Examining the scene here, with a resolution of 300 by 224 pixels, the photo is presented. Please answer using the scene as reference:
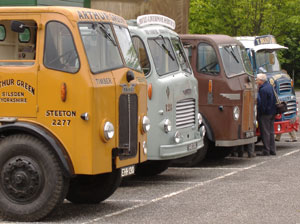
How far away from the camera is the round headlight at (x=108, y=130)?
32.2ft

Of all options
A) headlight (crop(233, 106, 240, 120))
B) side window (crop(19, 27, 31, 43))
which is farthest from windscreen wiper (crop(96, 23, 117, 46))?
headlight (crop(233, 106, 240, 120))

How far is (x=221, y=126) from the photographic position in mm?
16375

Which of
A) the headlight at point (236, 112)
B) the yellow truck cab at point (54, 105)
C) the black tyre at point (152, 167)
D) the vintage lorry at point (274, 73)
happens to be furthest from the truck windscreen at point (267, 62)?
the yellow truck cab at point (54, 105)

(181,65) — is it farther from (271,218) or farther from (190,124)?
(271,218)

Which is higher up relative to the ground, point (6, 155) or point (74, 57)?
point (74, 57)

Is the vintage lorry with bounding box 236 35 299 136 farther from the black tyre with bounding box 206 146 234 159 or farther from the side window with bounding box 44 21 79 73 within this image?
the side window with bounding box 44 21 79 73

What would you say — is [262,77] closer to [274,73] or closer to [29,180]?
[274,73]

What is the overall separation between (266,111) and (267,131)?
447mm

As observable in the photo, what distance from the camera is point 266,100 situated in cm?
1803

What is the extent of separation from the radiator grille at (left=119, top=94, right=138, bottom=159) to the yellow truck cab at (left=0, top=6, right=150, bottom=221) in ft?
0.08

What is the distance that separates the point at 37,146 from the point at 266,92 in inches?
365

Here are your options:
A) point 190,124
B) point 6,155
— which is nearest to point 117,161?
point 6,155

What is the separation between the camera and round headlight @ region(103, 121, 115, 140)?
980cm

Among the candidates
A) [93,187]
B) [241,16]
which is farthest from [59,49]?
[241,16]
